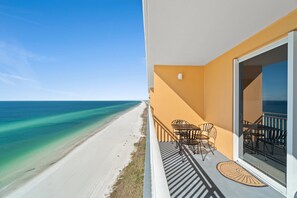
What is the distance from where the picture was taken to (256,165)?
2.61 metres

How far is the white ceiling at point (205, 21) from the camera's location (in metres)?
1.67

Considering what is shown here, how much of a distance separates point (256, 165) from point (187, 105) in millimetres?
2319

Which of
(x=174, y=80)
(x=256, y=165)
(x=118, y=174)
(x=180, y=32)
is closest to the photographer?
(x=180, y=32)

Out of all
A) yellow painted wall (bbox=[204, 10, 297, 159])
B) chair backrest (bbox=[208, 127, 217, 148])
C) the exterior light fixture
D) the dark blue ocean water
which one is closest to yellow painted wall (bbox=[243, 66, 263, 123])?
the dark blue ocean water

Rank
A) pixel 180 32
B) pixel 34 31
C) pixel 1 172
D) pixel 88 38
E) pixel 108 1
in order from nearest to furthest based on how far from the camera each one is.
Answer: pixel 180 32 < pixel 108 1 < pixel 1 172 < pixel 88 38 < pixel 34 31

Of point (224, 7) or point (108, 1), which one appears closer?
point (224, 7)

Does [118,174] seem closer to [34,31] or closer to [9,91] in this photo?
[34,31]

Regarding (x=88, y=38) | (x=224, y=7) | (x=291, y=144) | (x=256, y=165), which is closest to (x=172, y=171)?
(x=256, y=165)

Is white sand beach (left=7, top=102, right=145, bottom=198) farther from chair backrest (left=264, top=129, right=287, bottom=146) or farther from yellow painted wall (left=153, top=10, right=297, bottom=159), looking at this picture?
chair backrest (left=264, top=129, right=287, bottom=146)

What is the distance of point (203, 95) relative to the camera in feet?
15.1

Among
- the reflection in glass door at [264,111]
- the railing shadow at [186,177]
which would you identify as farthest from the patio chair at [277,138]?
the railing shadow at [186,177]

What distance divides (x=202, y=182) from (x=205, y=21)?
2523mm

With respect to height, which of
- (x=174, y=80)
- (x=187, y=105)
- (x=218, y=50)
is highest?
(x=218, y=50)

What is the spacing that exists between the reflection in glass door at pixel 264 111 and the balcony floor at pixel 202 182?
1.87ft
